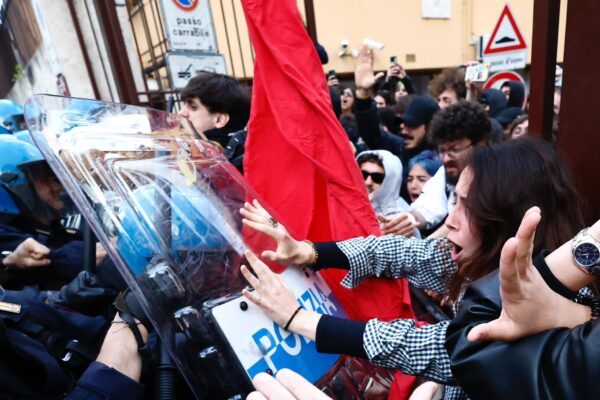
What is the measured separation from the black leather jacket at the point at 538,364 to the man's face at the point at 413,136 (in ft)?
8.46

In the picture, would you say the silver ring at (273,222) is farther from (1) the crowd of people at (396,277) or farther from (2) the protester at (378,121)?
(2) the protester at (378,121)

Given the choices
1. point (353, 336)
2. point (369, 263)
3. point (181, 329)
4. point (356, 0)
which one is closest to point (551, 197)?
point (369, 263)

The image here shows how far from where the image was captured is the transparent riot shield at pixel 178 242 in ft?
2.57

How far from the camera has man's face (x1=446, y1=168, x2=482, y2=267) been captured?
1.03 m

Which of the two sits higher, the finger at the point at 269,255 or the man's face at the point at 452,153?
the finger at the point at 269,255

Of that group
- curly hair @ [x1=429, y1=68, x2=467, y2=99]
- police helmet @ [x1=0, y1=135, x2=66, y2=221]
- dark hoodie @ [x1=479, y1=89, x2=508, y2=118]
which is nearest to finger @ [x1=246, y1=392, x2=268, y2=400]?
police helmet @ [x1=0, y1=135, x2=66, y2=221]

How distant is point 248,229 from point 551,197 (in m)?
0.83

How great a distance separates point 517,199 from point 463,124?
4.07 ft

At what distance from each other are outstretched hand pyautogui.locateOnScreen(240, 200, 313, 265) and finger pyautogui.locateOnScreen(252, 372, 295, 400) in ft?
1.22

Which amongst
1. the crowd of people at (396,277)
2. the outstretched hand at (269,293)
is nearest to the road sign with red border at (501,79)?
the crowd of people at (396,277)

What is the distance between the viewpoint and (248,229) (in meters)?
1.08

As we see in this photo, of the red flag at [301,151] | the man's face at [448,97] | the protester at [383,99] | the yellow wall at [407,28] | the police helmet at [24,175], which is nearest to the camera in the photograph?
the red flag at [301,151]

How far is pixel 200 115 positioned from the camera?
181cm

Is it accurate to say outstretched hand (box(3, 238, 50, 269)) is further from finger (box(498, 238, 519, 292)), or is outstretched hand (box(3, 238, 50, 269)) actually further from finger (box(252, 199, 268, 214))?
finger (box(498, 238, 519, 292))
